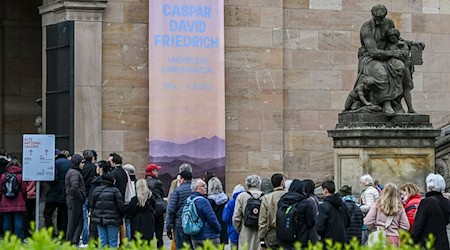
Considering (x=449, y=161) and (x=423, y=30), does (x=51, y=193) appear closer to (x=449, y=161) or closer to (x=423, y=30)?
(x=449, y=161)

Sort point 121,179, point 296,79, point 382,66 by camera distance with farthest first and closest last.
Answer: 1. point 296,79
2. point 382,66
3. point 121,179

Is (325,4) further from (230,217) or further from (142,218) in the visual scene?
(142,218)

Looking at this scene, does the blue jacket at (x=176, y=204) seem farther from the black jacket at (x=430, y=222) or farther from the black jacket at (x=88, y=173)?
the black jacket at (x=88, y=173)

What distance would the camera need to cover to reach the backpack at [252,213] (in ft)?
52.8

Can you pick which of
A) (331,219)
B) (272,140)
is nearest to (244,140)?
(272,140)

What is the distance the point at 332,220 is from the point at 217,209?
13.0ft

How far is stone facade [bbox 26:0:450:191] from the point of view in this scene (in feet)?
85.8

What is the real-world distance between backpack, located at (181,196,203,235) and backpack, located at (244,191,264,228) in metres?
0.61

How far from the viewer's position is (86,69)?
1015 inches

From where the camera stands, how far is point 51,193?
21078mm

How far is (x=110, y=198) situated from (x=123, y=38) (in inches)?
359

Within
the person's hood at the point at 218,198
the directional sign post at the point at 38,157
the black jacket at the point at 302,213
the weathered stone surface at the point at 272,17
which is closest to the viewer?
the black jacket at the point at 302,213

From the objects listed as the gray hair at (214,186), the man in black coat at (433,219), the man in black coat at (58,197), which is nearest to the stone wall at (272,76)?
the man in black coat at (58,197)

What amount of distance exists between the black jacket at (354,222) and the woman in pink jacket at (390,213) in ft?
2.38
